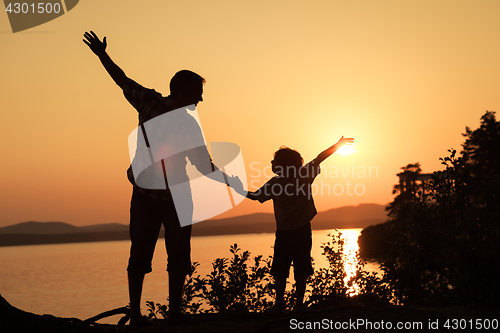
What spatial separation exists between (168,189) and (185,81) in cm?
103

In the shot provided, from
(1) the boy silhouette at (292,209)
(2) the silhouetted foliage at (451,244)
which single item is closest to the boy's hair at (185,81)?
(1) the boy silhouette at (292,209)

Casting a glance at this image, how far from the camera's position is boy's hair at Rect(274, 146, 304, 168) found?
503 centimetres

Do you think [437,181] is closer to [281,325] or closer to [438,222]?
[438,222]

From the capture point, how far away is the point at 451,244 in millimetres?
5297

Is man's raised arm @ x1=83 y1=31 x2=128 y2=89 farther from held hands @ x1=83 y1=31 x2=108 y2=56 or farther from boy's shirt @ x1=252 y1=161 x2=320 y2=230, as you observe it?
boy's shirt @ x1=252 y1=161 x2=320 y2=230

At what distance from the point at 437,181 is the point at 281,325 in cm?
366

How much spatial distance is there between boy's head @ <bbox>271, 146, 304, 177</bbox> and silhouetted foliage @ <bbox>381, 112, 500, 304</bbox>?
2.20 meters

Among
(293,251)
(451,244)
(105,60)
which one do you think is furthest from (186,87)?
(451,244)

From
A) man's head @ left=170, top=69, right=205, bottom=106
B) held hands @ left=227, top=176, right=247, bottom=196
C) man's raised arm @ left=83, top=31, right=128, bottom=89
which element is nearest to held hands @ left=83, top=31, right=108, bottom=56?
man's raised arm @ left=83, top=31, right=128, bottom=89

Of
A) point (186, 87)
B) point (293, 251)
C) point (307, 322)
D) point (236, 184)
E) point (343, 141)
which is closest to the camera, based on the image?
point (307, 322)

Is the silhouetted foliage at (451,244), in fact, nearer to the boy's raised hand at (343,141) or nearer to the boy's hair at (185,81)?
the boy's raised hand at (343,141)

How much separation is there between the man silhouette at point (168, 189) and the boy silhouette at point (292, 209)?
1331 mm

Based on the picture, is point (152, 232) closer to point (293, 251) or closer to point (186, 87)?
point (186, 87)

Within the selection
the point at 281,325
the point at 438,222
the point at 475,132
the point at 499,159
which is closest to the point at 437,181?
the point at 438,222
